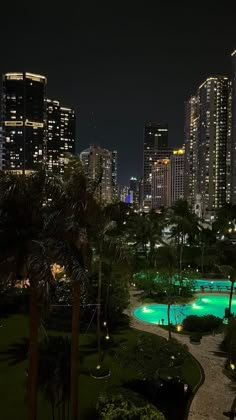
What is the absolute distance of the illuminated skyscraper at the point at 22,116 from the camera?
124062 millimetres

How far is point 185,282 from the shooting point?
2891cm

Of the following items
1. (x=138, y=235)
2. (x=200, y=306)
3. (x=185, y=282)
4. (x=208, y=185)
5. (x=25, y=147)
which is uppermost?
(x=25, y=147)

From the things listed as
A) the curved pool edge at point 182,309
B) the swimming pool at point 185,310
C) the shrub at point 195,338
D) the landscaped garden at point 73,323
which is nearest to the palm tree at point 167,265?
the landscaped garden at point 73,323

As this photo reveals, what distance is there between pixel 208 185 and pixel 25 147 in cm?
6121

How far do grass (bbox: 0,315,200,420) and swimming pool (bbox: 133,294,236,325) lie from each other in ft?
18.1

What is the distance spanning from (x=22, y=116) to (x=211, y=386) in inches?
4944

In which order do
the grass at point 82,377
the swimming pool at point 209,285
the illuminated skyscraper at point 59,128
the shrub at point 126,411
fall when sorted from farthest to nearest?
the illuminated skyscraper at point 59,128
the swimming pool at point 209,285
the grass at point 82,377
the shrub at point 126,411

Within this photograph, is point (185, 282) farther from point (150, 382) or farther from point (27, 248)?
point (27, 248)

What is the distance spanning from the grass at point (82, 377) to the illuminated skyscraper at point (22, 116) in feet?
353

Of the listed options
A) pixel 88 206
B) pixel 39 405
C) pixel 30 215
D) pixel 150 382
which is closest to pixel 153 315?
pixel 150 382

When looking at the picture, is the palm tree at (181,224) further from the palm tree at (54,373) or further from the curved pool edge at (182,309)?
the palm tree at (54,373)

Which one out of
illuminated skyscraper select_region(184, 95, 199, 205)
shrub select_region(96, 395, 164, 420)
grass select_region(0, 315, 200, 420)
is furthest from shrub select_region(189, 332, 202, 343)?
illuminated skyscraper select_region(184, 95, 199, 205)

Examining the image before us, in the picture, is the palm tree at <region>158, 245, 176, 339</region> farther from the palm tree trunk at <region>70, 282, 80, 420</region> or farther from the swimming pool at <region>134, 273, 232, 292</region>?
the palm tree trunk at <region>70, 282, 80, 420</region>

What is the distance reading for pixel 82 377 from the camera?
14.6 m
